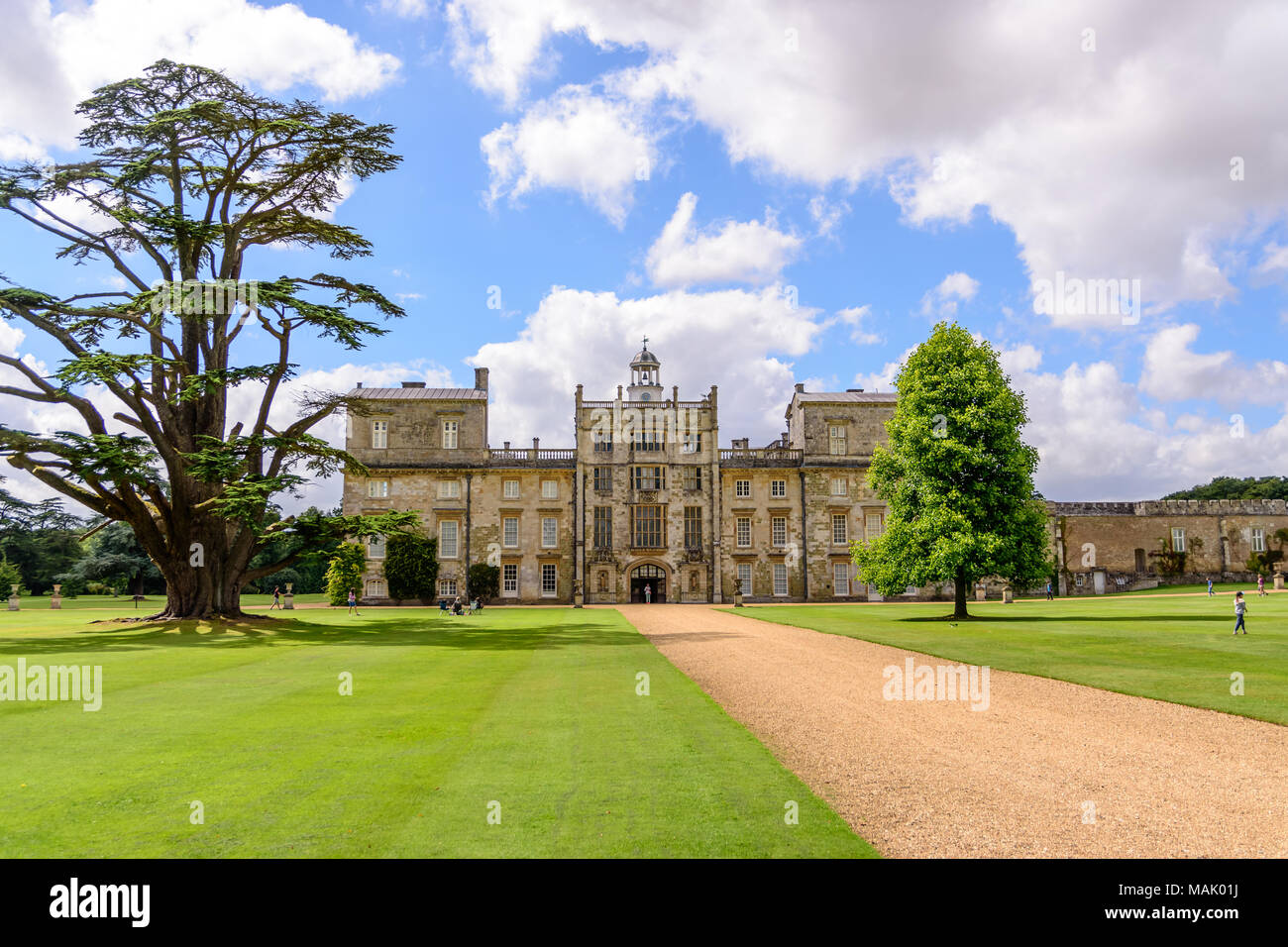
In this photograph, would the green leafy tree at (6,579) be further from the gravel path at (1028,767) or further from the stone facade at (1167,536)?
the stone facade at (1167,536)

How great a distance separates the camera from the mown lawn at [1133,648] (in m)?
13.5

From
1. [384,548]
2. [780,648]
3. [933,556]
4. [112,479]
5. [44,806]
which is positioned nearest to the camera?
[44,806]

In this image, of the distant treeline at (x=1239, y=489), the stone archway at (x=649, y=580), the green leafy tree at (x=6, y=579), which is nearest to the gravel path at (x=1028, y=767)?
the stone archway at (x=649, y=580)

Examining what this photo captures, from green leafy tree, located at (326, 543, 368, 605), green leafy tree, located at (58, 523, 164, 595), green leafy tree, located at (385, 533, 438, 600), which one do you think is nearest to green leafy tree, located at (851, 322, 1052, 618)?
green leafy tree, located at (385, 533, 438, 600)

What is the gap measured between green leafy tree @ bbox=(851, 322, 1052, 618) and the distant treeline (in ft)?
227

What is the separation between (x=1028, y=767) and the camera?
9.05 metres

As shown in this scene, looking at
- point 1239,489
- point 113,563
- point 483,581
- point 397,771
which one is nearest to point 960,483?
point 397,771

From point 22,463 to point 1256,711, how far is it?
33700 mm

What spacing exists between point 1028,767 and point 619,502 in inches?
1882

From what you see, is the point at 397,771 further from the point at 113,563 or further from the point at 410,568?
the point at 113,563

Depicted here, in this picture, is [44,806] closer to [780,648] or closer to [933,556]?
[780,648]

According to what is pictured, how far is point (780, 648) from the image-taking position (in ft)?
71.7
